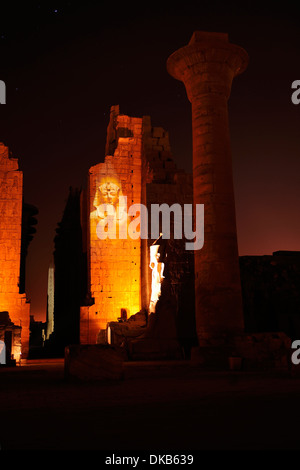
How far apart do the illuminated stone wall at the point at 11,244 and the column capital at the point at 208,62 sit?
909cm

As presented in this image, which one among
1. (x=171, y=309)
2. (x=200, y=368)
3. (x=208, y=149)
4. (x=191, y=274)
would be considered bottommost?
(x=200, y=368)

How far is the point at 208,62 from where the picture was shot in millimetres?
12148

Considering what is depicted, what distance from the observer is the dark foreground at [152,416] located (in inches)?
126

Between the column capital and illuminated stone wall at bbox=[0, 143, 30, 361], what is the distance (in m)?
9.09

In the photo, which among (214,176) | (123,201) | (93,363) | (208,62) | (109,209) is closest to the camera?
(93,363)

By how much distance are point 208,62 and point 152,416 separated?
33.0 feet

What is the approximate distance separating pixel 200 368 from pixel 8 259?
1038cm

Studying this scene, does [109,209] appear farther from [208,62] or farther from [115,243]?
[208,62]

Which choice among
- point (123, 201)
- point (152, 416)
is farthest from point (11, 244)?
point (152, 416)

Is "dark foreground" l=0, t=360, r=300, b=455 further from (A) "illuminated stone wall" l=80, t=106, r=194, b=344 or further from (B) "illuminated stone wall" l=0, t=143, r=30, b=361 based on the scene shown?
(B) "illuminated stone wall" l=0, t=143, r=30, b=361

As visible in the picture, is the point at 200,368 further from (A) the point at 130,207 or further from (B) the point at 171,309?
(A) the point at 130,207

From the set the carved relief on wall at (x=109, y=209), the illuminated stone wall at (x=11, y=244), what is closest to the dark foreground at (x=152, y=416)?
the illuminated stone wall at (x=11, y=244)

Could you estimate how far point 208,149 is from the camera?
12000 mm
